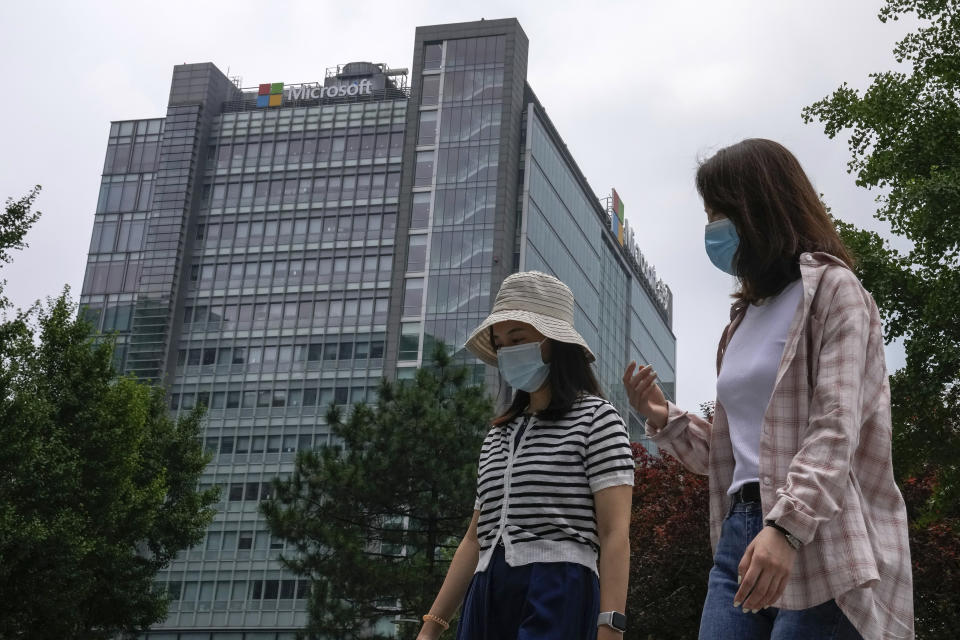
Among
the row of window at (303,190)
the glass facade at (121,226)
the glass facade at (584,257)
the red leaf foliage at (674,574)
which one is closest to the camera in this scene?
the red leaf foliage at (674,574)

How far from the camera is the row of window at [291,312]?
67.5m

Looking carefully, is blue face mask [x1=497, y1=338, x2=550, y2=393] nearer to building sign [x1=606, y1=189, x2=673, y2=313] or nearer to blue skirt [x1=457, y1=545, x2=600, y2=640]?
blue skirt [x1=457, y1=545, x2=600, y2=640]

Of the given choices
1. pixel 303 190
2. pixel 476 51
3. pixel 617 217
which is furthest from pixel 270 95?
pixel 617 217

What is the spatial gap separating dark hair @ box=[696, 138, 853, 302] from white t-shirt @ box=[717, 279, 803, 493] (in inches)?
2.3

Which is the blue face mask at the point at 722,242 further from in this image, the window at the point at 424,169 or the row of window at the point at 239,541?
the window at the point at 424,169

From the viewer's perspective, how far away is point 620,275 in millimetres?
85000

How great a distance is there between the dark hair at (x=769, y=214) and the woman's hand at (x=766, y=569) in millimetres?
741

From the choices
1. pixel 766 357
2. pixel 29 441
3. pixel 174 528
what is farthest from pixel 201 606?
pixel 766 357

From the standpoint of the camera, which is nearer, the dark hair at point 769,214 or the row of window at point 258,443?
the dark hair at point 769,214

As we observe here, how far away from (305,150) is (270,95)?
243 inches

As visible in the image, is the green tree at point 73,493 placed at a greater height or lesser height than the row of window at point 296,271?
lesser

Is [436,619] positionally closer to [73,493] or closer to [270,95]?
[73,493]

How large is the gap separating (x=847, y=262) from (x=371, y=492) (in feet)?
73.0

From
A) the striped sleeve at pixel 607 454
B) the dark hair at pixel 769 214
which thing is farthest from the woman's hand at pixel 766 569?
the striped sleeve at pixel 607 454
